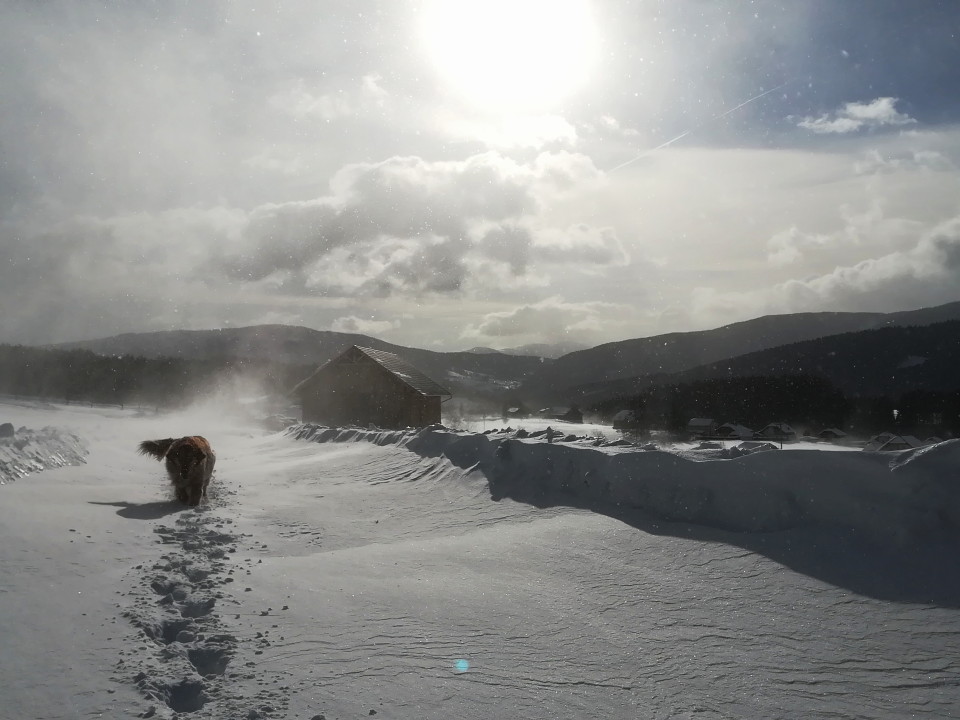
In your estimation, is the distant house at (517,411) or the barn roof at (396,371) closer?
the barn roof at (396,371)

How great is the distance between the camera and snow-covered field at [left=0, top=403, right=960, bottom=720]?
3.73 m

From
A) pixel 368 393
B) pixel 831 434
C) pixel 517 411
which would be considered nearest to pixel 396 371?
pixel 368 393

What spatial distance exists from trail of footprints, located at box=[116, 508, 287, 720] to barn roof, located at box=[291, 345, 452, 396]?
27286 millimetres

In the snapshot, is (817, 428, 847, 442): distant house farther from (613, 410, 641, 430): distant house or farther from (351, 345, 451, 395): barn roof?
(351, 345, 451, 395): barn roof

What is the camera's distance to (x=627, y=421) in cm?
7856

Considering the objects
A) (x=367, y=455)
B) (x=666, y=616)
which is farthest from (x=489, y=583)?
(x=367, y=455)

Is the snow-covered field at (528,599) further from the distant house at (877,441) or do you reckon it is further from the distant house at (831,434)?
the distant house at (831,434)

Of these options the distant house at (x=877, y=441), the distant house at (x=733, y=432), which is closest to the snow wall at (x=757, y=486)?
the distant house at (x=877, y=441)

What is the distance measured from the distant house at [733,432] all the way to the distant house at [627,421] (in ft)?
31.0

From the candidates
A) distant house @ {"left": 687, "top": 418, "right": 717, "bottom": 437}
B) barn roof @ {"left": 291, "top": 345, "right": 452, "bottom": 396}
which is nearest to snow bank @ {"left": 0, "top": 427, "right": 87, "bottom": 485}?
barn roof @ {"left": 291, "top": 345, "right": 452, "bottom": 396}

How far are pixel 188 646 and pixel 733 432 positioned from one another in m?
77.6

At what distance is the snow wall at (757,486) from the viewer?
582 centimetres

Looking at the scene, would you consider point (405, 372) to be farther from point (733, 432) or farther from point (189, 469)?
point (733, 432)

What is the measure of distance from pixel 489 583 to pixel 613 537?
184cm
